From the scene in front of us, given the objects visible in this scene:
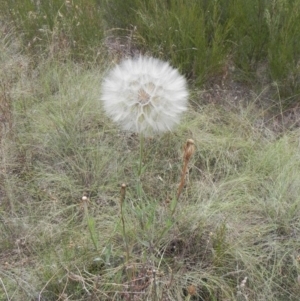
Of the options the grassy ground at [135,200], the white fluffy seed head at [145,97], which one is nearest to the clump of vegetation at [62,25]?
the grassy ground at [135,200]

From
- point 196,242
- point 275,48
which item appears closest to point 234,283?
point 196,242

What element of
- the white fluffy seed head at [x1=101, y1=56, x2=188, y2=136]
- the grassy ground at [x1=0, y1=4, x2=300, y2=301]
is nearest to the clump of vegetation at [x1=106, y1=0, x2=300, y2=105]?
the grassy ground at [x1=0, y1=4, x2=300, y2=301]

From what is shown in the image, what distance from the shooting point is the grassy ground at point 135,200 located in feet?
6.65

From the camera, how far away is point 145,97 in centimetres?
199

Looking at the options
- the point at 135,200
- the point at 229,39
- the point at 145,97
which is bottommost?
the point at 135,200

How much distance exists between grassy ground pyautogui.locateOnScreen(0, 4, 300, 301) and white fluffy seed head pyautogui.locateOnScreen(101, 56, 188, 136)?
33 centimetres

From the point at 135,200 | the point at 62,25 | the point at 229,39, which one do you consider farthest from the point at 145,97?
the point at 62,25

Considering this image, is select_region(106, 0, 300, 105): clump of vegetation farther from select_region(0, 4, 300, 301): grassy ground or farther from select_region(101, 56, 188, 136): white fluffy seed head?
select_region(101, 56, 188, 136): white fluffy seed head

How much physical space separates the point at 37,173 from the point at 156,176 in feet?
1.99

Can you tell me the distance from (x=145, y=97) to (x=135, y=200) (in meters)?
0.54

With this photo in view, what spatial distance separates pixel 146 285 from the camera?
6.16 feet

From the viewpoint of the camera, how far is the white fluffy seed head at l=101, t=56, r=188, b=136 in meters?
1.97

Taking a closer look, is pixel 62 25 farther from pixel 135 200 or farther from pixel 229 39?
pixel 135 200

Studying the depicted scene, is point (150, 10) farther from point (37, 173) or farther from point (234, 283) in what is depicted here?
point (234, 283)
